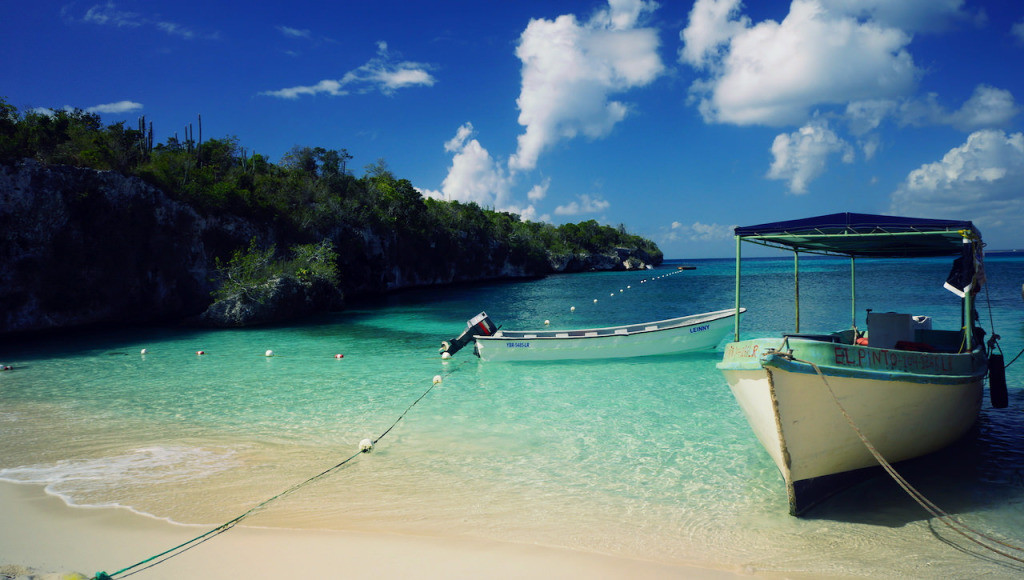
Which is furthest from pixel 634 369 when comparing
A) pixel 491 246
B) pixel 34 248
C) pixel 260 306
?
pixel 491 246

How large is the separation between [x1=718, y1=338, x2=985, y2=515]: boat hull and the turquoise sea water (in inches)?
18.8

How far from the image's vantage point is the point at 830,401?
5.27 metres

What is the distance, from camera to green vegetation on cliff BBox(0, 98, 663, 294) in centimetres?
2569

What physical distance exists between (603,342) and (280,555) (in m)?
10.1

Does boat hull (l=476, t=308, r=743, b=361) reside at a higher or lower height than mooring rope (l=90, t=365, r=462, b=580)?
higher

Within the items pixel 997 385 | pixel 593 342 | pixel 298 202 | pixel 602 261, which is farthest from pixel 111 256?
pixel 602 261

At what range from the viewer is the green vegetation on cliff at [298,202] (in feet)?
84.3

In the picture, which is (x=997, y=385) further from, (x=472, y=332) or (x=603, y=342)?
(x=472, y=332)

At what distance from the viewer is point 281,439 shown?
8.33m

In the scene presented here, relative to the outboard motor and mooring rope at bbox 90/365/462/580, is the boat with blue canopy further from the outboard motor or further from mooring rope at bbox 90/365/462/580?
the outboard motor

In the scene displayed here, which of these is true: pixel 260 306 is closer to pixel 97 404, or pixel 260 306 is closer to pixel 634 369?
pixel 97 404

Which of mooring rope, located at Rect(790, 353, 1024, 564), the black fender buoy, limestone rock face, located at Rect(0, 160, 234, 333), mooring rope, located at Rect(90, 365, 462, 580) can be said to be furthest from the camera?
limestone rock face, located at Rect(0, 160, 234, 333)

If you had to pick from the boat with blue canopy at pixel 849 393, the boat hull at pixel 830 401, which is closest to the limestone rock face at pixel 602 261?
the boat with blue canopy at pixel 849 393

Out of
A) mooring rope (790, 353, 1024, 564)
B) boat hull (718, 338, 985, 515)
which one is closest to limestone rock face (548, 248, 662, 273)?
boat hull (718, 338, 985, 515)
